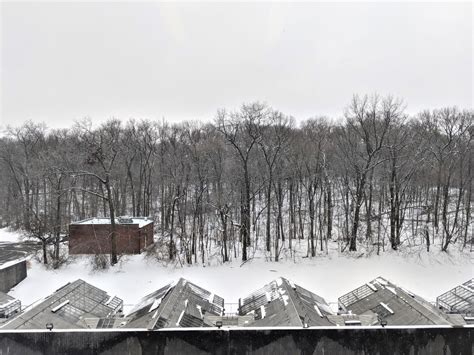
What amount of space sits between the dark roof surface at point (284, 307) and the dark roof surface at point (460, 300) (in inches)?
258

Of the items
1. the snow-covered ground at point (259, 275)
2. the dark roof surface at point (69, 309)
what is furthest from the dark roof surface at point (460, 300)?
the dark roof surface at point (69, 309)

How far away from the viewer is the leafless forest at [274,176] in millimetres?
28469

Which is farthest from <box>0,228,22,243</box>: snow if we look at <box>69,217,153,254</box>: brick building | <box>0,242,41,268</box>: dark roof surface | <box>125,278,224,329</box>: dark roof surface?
<box>125,278,224,329</box>: dark roof surface

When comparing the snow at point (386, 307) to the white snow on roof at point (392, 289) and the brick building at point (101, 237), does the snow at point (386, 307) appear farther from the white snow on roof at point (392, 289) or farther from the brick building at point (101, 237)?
the brick building at point (101, 237)

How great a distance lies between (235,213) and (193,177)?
243 inches

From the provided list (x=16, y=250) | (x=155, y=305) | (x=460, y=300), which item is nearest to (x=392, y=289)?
(x=460, y=300)

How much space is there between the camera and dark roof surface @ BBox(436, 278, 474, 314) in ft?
58.3

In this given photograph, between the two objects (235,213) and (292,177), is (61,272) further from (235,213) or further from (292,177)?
(292,177)

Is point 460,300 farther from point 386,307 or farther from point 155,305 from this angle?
point 155,305

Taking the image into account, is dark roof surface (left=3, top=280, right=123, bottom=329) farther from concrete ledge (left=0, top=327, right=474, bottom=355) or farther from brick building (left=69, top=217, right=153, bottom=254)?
brick building (left=69, top=217, right=153, bottom=254)

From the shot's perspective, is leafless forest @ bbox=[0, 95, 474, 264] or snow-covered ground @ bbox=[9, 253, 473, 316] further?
leafless forest @ bbox=[0, 95, 474, 264]

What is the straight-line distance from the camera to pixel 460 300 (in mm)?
18438

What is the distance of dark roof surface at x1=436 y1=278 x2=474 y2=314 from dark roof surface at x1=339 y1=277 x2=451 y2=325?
237cm

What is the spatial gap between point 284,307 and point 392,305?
5180 mm
